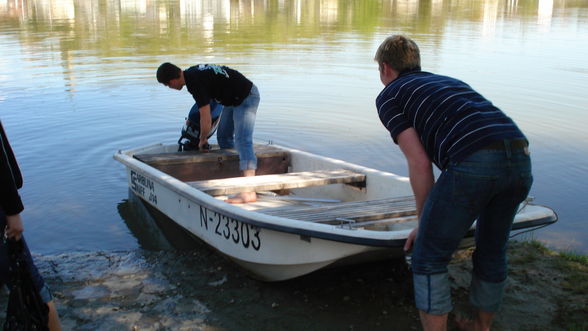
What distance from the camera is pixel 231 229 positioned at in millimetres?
4828

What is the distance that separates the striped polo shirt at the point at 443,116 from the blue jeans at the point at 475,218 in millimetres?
70

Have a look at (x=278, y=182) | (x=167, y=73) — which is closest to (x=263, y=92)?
(x=167, y=73)

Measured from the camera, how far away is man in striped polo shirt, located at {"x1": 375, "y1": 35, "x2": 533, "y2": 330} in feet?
9.86

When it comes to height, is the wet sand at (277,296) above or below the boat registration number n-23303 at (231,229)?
below

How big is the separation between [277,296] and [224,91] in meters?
2.42

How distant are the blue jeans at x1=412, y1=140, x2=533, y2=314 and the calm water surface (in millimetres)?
2725

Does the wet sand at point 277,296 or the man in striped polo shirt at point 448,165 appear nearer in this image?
the man in striped polo shirt at point 448,165

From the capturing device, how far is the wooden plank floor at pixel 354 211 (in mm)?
4398

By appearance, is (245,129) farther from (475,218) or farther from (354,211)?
(475,218)

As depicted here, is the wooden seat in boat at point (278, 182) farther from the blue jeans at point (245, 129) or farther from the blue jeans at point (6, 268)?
the blue jeans at point (6, 268)

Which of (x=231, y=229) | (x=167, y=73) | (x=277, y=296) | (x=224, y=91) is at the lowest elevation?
(x=277, y=296)

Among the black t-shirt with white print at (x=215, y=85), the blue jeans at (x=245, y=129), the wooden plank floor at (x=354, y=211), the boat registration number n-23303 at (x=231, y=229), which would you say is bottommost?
the boat registration number n-23303 at (x=231, y=229)

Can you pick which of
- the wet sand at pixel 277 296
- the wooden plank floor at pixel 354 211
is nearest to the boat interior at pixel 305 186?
the wooden plank floor at pixel 354 211

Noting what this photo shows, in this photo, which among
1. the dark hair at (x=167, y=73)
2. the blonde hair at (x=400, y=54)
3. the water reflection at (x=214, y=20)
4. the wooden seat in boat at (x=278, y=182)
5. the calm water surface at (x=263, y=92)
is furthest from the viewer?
the water reflection at (x=214, y=20)
